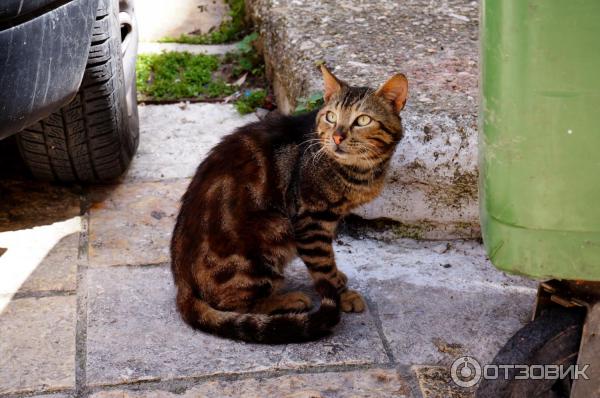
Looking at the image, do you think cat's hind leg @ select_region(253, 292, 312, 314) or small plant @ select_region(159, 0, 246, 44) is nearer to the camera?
cat's hind leg @ select_region(253, 292, 312, 314)

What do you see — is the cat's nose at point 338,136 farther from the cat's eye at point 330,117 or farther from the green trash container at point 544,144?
the green trash container at point 544,144

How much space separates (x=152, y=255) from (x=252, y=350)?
883mm

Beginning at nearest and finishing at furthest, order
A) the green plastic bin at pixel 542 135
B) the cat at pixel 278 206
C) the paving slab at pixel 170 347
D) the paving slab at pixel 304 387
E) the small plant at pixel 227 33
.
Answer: the green plastic bin at pixel 542 135 < the paving slab at pixel 304 387 < the paving slab at pixel 170 347 < the cat at pixel 278 206 < the small plant at pixel 227 33

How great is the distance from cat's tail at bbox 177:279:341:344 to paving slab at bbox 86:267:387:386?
0.03 metres

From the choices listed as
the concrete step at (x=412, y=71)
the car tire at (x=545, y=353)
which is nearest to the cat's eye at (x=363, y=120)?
the concrete step at (x=412, y=71)

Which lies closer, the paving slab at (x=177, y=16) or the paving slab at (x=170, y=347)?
the paving slab at (x=170, y=347)

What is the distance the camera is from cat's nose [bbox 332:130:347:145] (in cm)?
326

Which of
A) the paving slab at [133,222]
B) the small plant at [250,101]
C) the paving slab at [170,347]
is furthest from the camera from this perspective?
the small plant at [250,101]

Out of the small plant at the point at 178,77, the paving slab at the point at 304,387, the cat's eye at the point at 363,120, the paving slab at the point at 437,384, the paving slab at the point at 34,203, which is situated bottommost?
the paving slab at the point at 437,384

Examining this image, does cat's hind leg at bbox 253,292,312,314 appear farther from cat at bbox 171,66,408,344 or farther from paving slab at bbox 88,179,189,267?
paving slab at bbox 88,179,189,267

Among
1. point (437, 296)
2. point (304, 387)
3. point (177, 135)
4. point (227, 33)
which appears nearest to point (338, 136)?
point (437, 296)

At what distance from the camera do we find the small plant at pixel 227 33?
6.05 metres

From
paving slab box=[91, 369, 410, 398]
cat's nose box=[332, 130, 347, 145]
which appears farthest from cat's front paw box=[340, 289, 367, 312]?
cat's nose box=[332, 130, 347, 145]

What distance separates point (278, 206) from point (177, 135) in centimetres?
171
